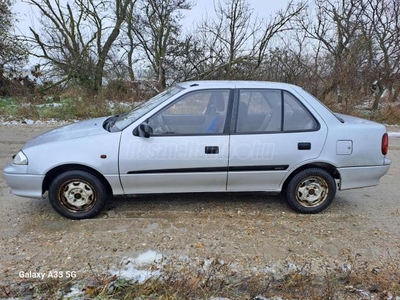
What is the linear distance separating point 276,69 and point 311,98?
10435 millimetres

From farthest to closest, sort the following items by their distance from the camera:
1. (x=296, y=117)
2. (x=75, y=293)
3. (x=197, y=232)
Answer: (x=296, y=117) → (x=197, y=232) → (x=75, y=293)

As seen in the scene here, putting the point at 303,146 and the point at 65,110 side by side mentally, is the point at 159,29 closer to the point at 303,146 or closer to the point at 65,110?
the point at 65,110

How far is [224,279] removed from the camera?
2557mm

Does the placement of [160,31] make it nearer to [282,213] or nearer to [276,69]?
[276,69]

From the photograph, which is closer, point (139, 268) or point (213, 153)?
point (139, 268)

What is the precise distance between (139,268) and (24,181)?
1763mm

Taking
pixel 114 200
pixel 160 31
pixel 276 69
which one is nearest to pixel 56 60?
pixel 160 31

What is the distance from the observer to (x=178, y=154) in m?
3.49

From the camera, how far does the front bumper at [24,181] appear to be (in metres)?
3.40

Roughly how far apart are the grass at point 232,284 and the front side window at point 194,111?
1.51 meters

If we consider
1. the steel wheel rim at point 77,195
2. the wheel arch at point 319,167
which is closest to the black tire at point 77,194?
the steel wheel rim at point 77,195

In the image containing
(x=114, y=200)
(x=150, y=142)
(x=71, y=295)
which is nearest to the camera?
(x=71, y=295)

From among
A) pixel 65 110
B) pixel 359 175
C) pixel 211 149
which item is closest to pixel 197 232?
pixel 211 149

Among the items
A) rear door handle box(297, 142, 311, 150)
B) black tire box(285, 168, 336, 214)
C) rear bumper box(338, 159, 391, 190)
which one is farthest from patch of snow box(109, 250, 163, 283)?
rear bumper box(338, 159, 391, 190)
